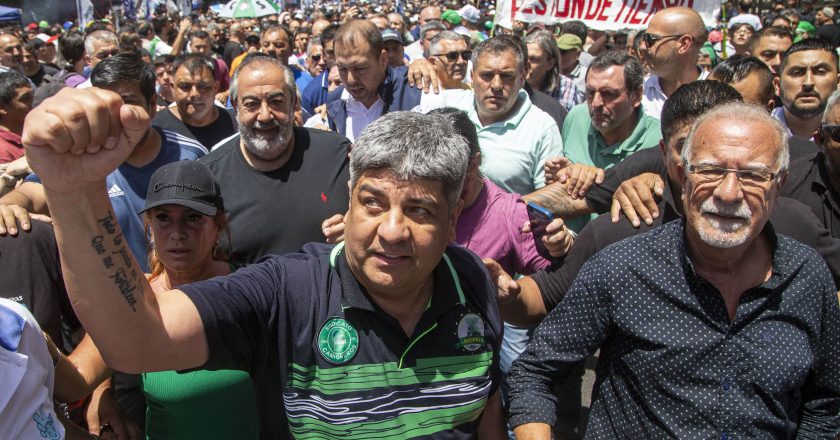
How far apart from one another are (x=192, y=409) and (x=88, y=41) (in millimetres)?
5836

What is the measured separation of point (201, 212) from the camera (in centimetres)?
259

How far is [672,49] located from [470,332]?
3.89 metres

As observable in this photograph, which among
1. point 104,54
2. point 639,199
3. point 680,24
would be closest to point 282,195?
point 639,199

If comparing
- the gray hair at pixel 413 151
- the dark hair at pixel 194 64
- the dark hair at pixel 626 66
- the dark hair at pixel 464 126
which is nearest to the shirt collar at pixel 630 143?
the dark hair at pixel 626 66

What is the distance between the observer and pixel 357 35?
185 inches

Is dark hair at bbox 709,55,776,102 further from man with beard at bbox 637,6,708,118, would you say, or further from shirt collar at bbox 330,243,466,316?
shirt collar at bbox 330,243,466,316

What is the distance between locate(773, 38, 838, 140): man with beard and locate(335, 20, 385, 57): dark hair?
2753 mm

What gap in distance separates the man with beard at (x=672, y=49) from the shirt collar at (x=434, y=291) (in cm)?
348

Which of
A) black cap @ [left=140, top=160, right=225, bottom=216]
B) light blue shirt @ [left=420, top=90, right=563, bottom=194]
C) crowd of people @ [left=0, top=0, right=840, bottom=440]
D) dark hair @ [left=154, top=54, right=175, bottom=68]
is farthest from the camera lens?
dark hair @ [left=154, top=54, right=175, bottom=68]

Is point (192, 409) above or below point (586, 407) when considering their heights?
above

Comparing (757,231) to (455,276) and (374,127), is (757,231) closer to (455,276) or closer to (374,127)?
(455,276)

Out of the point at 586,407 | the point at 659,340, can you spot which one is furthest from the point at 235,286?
the point at 586,407

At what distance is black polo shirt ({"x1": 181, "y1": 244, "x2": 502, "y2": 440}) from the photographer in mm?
1813

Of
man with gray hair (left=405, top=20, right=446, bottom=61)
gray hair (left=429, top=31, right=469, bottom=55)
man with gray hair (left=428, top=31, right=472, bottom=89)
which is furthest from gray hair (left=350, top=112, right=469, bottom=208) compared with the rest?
man with gray hair (left=405, top=20, right=446, bottom=61)
